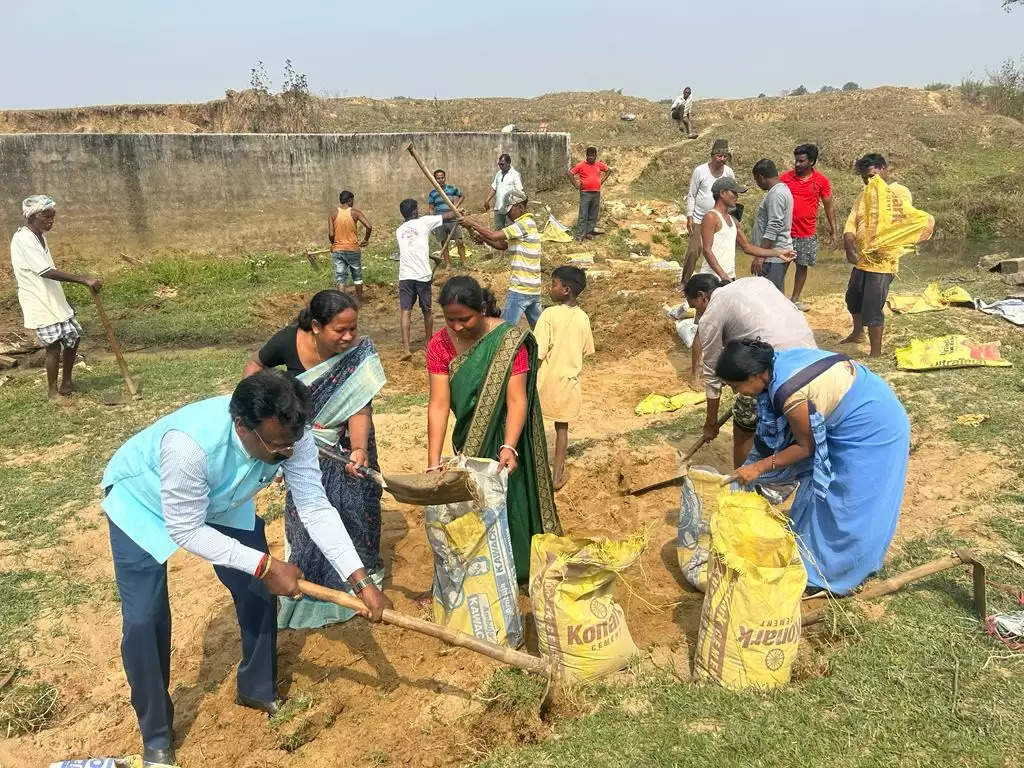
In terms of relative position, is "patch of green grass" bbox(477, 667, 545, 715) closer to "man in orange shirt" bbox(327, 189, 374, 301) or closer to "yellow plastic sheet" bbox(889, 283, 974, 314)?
"yellow plastic sheet" bbox(889, 283, 974, 314)

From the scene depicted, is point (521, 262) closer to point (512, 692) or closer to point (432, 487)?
point (432, 487)

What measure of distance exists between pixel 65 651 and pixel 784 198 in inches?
270

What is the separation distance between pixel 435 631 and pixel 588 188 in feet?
36.7

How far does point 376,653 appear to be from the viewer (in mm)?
3539

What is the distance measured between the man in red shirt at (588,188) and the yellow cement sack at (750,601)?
416 inches

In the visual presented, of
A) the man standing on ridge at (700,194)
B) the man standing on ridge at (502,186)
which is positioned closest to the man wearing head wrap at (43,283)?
the man standing on ridge at (700,194)

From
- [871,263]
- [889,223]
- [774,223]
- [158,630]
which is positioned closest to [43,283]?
[158,630]

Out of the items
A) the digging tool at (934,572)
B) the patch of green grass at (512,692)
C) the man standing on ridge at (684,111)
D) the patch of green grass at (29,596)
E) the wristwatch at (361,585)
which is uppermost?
the man standing on ridge at (684,111)

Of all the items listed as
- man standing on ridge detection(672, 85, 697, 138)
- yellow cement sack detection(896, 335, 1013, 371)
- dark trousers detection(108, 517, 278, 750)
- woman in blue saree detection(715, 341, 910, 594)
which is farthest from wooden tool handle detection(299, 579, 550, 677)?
man standing on ridge detection(672, 85, 697, 138)

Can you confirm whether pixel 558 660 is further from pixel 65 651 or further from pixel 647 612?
pixel 65 651

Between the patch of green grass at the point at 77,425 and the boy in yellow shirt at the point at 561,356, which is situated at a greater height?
the boy in yellow shirt at the point at 561,356

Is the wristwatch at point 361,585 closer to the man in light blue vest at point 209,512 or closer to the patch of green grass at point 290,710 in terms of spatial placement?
the man in light blue vest at point 209,512

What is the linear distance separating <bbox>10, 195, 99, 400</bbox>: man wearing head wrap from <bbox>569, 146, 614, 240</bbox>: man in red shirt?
27.2 feet

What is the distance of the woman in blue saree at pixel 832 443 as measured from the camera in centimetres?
319
